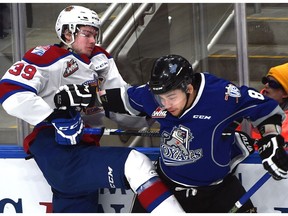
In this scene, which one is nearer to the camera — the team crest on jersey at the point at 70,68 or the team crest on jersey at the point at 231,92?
the team crest on jersey at the point at 231,92

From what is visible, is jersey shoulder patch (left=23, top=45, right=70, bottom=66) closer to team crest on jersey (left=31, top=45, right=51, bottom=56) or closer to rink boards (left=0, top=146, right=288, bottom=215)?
team crest on jersey (left=31, top=45, right=51, bottom=56)

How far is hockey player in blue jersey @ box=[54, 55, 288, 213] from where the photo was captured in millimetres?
2947

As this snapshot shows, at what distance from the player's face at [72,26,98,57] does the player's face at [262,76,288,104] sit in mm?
687

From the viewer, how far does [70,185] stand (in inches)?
125

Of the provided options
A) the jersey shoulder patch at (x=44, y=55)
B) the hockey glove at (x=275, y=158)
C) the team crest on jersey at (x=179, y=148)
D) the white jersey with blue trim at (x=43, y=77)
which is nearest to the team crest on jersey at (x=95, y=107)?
the white jersey with blue trim at (x=43, y=77)

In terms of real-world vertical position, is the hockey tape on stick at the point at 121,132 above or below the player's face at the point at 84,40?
below

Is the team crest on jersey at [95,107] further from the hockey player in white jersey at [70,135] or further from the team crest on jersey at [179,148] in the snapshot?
the team crest on jersey at [179,148]

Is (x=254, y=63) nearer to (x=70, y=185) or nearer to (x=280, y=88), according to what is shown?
(x=280, y=88)

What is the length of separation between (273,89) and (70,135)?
33.8 inches

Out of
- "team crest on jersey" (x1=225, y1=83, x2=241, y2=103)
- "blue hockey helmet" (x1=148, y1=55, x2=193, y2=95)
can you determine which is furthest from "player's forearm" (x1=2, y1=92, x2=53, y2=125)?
"team crest on jersey" (x1=225, y1=83, x2=241, y2=103)

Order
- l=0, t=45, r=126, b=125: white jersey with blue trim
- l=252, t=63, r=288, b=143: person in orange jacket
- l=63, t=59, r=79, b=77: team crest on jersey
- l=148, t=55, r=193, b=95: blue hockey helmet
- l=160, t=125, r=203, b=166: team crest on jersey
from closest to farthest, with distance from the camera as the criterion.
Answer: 1. l=148, t=55, r=193, b=95: blue hockey helmet
2. l=160, t=125, r=203, b=166: team crest on jersey
3. l=0, t=45, r=126, b=125: white jersey with blue trim
4. l=63, t=59, r=79, b=77: team crest on jersey
5. l=252, t=63, r=288, b=143: person in orange jacket

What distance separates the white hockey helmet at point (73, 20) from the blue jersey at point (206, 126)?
1.27ft

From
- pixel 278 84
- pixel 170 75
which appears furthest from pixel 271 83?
pixel 170 75

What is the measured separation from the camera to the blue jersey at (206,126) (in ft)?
9.75
